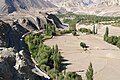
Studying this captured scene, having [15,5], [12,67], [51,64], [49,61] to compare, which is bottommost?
[15,5]

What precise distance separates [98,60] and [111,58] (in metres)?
2.65

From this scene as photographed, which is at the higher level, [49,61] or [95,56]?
[49,61]

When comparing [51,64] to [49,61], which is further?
[49,61]

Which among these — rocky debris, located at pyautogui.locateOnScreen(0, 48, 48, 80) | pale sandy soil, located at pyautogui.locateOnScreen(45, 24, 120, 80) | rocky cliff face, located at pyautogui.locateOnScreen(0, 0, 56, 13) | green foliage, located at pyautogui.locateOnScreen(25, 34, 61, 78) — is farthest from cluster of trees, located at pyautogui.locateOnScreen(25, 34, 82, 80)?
rocky cliff face, located at pyautogui.locateOnScreen(0, 0, 56, 13)

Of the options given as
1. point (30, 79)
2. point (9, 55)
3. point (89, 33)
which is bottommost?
point (89, 33)

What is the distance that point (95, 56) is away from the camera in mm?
44031

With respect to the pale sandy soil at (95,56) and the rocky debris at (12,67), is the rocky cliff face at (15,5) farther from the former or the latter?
the rocky debris at (12,67)

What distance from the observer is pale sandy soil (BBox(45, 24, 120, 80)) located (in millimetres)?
34312

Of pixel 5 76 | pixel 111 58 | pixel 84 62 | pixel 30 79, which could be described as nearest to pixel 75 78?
pixel 30 79

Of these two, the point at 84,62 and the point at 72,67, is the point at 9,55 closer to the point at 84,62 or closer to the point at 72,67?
the point at 72,67

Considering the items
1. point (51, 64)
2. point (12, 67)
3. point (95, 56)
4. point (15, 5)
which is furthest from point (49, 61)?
point (15, 5)

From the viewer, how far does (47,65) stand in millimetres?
34000

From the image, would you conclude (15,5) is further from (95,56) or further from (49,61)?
(49,61)

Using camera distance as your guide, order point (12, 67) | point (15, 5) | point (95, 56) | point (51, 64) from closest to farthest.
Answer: point (12, 67) → point (51, 64) → point (95, 56) → point (15, 5)
